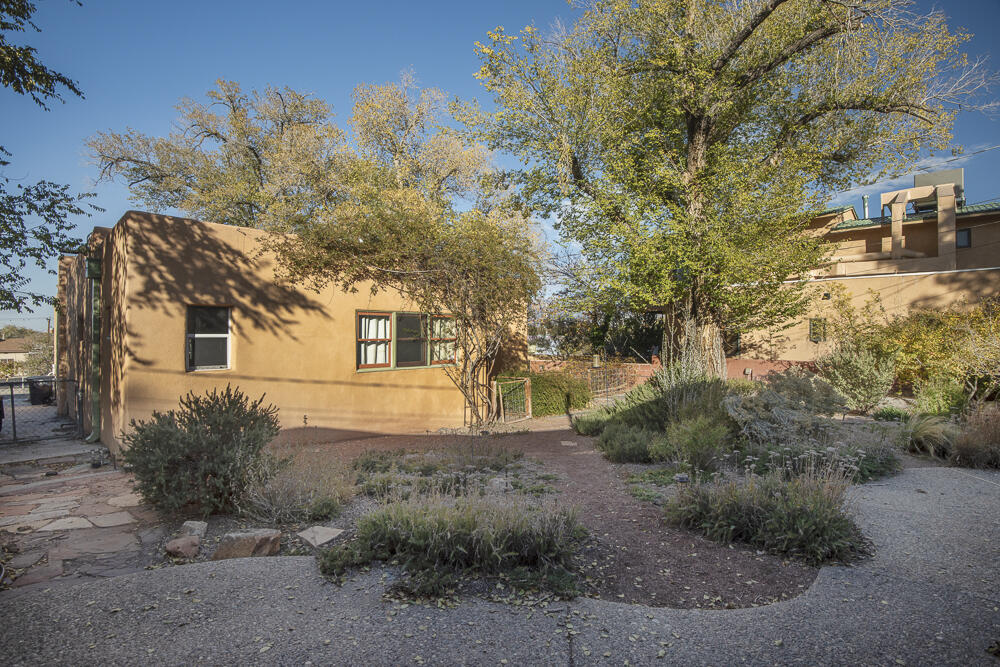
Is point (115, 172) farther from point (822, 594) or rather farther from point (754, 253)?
point (822, 594)

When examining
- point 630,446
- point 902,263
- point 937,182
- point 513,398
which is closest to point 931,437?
point 630,446

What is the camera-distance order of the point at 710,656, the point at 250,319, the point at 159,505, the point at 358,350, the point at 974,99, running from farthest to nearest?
the point at 974,99 < the point at 358,350 < the point at 250,319 < the point at 159,505 < the point at 710,656

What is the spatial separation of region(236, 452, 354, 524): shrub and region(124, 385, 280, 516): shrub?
12cm

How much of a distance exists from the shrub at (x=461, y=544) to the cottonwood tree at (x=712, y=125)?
8226mm

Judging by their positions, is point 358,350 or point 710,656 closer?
point 710,656

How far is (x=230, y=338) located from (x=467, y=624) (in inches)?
278

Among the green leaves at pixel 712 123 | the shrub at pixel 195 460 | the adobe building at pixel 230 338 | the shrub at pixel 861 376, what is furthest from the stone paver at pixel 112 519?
the shrub at pixel 861 376

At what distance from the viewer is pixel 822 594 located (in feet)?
10.2

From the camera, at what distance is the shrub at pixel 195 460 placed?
4344 millimetres

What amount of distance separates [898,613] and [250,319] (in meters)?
8.55

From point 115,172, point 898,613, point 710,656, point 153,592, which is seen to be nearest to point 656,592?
point 710,656

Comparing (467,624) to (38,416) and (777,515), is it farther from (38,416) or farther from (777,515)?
(38,416)

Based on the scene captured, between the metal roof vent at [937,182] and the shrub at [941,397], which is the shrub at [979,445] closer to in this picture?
the shrub at [941,397]

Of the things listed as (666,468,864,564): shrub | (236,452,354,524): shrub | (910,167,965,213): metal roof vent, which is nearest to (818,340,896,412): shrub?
(666,468,864,564): shrub
